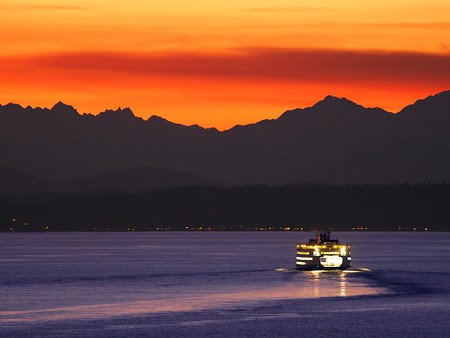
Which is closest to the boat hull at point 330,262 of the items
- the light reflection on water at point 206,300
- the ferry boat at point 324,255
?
the ferry boat at point 324,255

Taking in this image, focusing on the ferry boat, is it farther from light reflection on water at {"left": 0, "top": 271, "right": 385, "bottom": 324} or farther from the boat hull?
light reflection on water at {"left": 0, "top": 271, "right": 385, "bottom": 324}

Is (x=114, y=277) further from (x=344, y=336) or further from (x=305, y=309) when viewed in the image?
(x=344, y=336)

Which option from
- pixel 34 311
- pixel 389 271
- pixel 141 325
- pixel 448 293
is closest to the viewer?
pixel 141 325

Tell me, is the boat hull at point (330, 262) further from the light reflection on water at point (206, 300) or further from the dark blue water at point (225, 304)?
the light reflection on water at point (206, 300)

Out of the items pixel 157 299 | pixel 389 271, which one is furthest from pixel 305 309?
pixel 389 271

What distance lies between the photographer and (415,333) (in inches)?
2933

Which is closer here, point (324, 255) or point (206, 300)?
point (206, 300)

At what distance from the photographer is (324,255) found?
144m

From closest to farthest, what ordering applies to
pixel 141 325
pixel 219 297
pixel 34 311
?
1. pixel 141 325
2. pixel 34 311
3. pixel 219 297

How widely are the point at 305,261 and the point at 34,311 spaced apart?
214 feet

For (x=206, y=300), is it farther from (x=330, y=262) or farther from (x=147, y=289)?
(x=330, y=262)

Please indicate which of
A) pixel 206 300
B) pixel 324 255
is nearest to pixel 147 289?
pixel 206 300

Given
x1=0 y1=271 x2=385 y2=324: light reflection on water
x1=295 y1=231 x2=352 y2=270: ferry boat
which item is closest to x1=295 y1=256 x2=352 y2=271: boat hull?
x1=295 y1=231 x2=352 y2=270: ferry boat

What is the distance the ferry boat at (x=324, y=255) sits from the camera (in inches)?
5669
